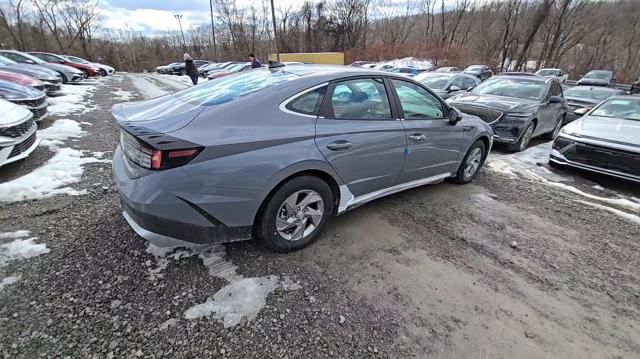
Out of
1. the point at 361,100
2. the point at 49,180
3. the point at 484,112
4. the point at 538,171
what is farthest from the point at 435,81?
the point at 49,180

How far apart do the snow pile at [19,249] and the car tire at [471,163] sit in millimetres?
4621

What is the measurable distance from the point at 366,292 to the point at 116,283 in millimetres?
1831

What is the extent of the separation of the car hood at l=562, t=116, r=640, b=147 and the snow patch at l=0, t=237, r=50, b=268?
717 cm

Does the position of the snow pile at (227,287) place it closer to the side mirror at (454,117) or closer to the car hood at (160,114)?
the car hood at (160,114)

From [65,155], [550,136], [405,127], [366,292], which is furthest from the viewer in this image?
[550,136]

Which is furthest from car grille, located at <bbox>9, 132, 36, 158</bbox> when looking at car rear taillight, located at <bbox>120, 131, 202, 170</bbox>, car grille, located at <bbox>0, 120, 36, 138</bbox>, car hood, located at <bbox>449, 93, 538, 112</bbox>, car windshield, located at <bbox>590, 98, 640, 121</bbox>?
car windshield, located at <bbox>590, 98, 640, 121</bbox>

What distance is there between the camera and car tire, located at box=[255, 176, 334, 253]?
97.6 inches

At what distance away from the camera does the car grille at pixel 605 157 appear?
14.7 ft

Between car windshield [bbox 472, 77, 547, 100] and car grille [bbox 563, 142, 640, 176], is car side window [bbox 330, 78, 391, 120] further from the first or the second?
car windshield [bbox 472, 77, 547, 100]

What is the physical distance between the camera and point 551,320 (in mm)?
2213

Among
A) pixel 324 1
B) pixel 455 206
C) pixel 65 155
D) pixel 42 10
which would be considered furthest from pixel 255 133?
pixel 42 10

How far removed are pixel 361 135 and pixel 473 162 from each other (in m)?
2.52

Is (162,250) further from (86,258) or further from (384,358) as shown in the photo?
(384,358)

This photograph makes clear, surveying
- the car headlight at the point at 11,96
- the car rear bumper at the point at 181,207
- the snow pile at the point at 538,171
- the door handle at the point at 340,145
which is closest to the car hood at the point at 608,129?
the snow pile at the point at 538,171
